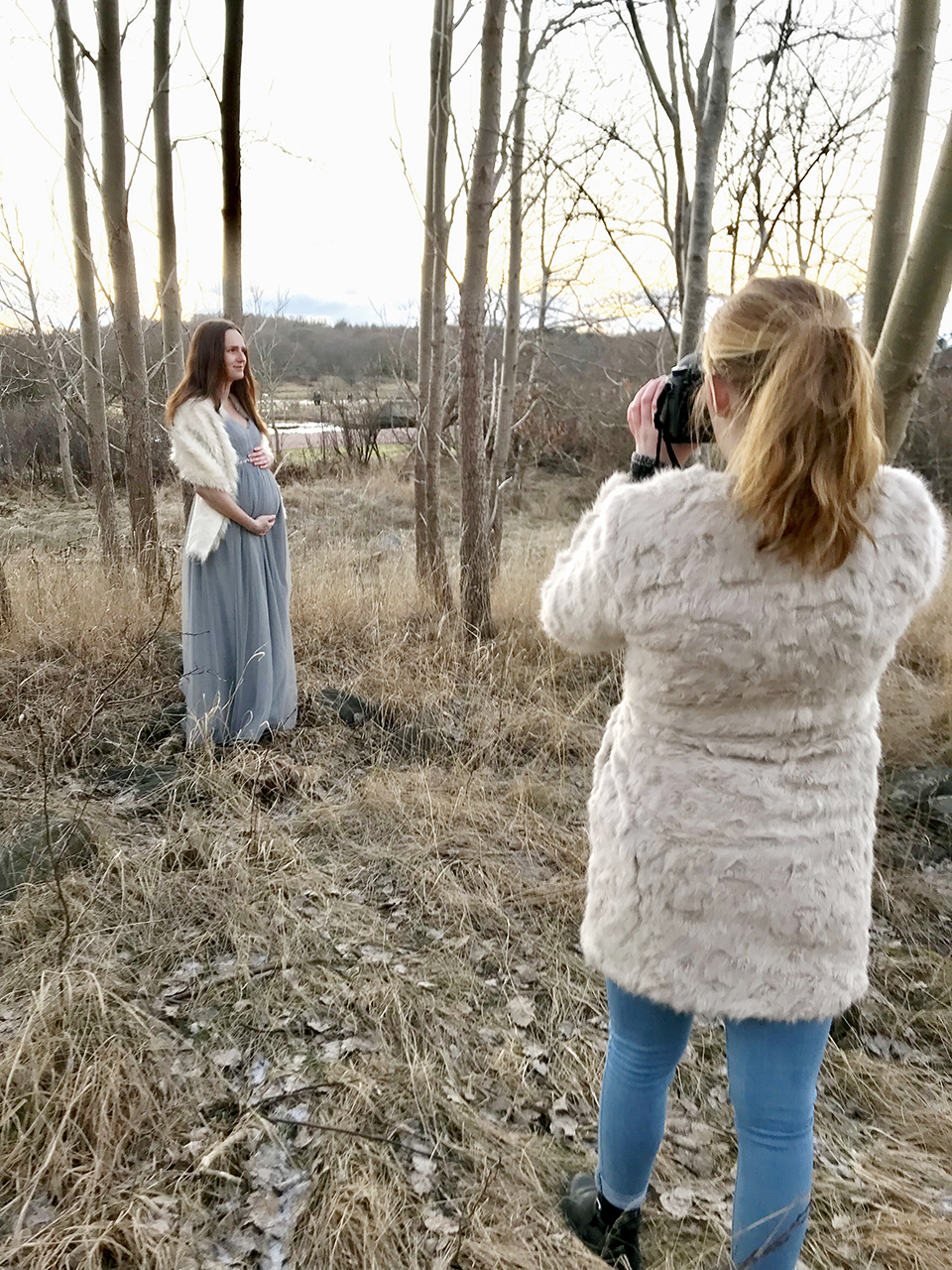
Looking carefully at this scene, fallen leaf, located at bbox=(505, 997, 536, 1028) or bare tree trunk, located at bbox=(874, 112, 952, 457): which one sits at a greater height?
bare tree trunk, located at bbox=(874, 112, 952, 457)

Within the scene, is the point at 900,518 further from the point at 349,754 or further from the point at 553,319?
the point at 553,319

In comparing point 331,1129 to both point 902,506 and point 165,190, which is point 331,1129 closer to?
point 902,506

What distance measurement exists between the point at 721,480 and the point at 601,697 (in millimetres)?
3634

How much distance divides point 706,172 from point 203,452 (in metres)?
2.42

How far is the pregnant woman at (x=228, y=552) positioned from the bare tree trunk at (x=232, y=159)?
216 cm

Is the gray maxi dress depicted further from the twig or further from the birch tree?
the birch tree

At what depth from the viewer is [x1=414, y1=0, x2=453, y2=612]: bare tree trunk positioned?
5629 millimetres

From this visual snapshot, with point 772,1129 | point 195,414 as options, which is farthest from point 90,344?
point 772,1129

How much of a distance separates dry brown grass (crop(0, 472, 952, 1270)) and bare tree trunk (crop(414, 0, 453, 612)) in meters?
1.89

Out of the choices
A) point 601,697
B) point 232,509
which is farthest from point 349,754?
point 601,697

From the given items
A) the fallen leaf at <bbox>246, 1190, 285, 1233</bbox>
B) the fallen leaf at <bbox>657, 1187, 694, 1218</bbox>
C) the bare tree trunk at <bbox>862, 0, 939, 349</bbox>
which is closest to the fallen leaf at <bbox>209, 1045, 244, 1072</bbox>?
the fallen leaf at <bbox>246, 1190, 285, 1233</bbox>

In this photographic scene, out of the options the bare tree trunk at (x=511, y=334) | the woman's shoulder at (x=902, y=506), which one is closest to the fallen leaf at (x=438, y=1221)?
the woman's shoulder at (x=902, y=506)

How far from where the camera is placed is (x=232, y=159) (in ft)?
17.8

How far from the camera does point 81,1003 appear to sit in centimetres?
215
